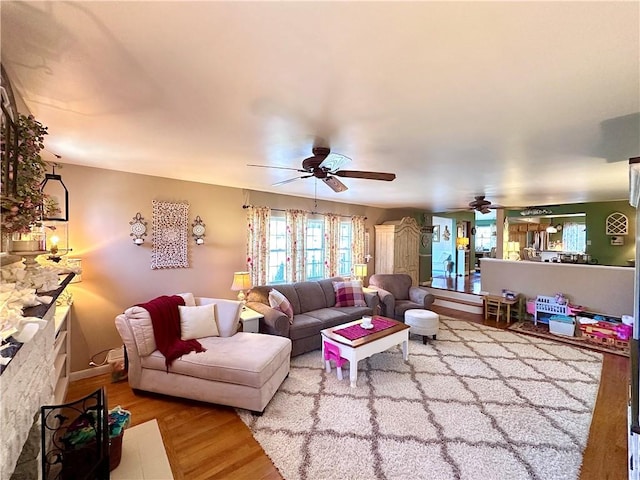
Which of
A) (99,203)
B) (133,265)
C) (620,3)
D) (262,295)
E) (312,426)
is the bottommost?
(312,426)

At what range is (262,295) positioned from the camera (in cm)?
412

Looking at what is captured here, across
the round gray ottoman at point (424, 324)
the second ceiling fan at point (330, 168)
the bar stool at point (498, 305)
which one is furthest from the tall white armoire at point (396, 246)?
the second ceiling fan at point (330, 168)

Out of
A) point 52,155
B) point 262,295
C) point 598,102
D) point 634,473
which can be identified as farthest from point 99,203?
point 634,473

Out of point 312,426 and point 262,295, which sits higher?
point 262,295

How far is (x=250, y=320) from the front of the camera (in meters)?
3.58

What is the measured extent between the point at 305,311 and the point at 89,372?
2.69m

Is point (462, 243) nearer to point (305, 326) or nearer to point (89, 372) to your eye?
point (305, 326)

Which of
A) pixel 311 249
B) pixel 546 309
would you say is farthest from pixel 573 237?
pixel 311 249

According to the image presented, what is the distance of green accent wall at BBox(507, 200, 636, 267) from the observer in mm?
6961

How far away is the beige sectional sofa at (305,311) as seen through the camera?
365 centimetres

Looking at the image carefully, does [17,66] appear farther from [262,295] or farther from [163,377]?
[262,295]

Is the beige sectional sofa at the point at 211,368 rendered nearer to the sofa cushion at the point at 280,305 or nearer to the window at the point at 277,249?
the sofa cushion at the point at 280,305

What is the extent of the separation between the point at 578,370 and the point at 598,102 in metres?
3.39

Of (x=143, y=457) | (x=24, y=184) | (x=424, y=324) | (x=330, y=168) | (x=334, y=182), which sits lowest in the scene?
(x=143, y=457)
